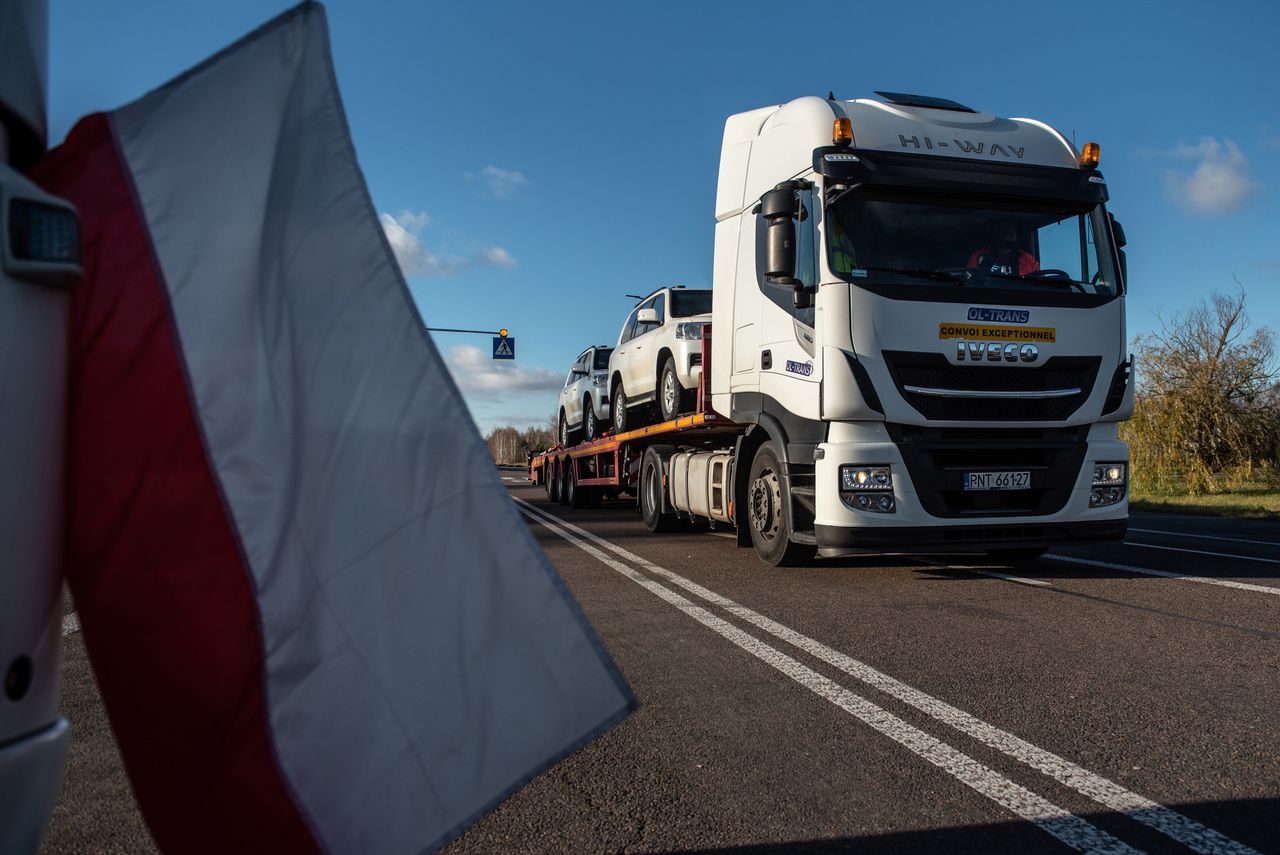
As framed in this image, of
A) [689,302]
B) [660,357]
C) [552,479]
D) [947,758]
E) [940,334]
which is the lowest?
[947,758]

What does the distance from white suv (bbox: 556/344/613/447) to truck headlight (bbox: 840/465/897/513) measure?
891cm

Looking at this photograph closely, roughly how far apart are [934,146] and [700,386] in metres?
3.19

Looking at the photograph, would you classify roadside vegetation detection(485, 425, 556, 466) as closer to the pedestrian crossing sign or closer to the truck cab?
the pedestrian crossing sign

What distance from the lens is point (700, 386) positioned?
956cm

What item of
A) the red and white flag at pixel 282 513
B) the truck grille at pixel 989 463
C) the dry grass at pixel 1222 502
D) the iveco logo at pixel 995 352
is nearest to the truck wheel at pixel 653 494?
the truck grille at pixel 989 463

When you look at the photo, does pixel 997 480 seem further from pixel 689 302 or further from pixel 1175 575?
pixel 689 302

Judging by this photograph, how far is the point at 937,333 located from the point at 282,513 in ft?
20.0

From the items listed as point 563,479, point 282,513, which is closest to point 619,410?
point 563,479

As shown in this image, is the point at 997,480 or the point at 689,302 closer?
the point at 997,480

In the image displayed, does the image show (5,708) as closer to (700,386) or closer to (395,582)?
(395,582)

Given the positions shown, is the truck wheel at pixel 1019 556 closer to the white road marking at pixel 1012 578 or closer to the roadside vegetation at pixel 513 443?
the white road marking at pixel 1012 578

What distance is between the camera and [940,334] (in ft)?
22.7

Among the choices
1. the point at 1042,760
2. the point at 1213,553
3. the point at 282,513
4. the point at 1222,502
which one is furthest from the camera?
the point at 1222,502

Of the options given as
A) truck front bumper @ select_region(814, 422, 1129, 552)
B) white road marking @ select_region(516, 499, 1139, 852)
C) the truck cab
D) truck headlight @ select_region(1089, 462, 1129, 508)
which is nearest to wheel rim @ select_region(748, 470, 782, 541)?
the truck cab
